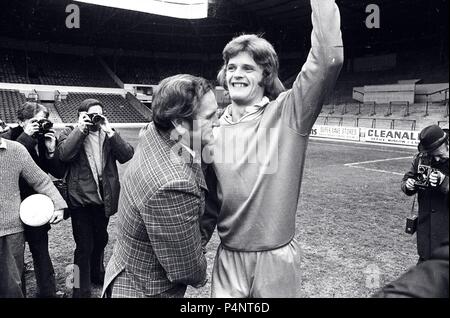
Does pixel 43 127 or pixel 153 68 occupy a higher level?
pixel 153 68

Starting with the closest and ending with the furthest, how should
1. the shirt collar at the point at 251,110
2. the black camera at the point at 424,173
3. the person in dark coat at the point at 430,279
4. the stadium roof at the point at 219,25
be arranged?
1. the person in dark coat at the point at 430,279
2. the shirt collar at the point at 251,110
3. the black camera at the point at 424,173
4. the stadium roof at the point at 219,25

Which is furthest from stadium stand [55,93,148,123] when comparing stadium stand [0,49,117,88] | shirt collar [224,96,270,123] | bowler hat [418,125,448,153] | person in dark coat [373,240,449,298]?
person in dark coat [373,240,449,298]

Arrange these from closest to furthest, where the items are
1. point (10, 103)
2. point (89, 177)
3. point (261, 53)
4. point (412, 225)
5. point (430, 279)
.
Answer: point (430, 279) < point (261, 53) < point (412, 225) < point (89, 177) < point (10, 103)

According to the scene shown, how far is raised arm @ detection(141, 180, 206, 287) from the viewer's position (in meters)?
1.52

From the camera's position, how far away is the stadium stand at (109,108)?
30.3m

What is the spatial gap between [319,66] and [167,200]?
2.76 ft

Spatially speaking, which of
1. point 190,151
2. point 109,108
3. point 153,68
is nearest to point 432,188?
point 190,151

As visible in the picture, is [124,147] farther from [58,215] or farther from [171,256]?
[171,256]

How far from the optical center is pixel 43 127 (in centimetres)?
365

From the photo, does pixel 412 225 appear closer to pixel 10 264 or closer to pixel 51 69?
pixel 10 264

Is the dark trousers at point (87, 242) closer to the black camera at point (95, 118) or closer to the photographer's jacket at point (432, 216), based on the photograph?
the black camera at point (95, 118)

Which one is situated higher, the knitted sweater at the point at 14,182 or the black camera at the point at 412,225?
the knitted sweater at the point at 14,182

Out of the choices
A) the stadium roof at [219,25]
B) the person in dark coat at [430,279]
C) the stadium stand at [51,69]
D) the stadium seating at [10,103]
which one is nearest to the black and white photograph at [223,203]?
the person in dark coat at [430,279]

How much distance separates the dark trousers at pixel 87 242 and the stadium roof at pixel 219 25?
22563mm
